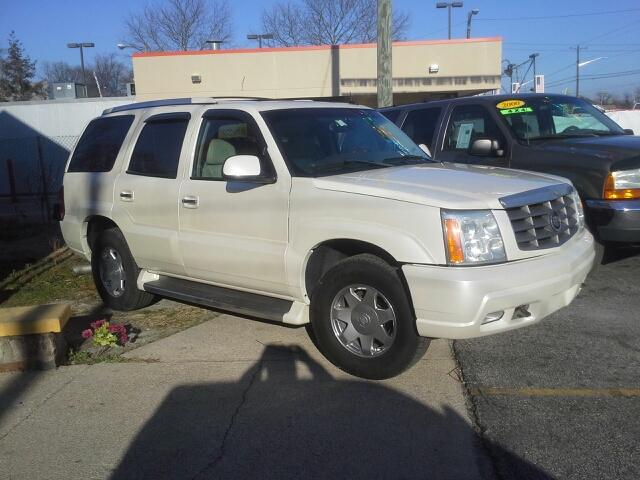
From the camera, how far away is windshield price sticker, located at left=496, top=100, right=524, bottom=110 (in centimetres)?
761

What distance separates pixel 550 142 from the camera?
718 centimetres

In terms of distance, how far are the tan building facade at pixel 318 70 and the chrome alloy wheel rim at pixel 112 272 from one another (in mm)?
17349

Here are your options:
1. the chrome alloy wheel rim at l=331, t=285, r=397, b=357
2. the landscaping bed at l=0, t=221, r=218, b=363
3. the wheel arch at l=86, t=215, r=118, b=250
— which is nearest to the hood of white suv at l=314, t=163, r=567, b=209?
the chrome alloy wheel rim at l=331, t=285, r=397, b=357

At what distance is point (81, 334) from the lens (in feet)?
19.9

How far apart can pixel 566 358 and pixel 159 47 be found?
1823 inches

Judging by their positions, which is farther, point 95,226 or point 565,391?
point 95,226

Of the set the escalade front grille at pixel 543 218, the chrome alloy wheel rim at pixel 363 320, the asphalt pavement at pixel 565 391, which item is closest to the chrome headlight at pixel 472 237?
the escalade front grille at pixel 543 218

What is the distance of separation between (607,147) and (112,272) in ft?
16.7

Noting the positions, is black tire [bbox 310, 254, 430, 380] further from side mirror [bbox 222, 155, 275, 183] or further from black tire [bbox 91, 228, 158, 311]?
→ black tire [bbox 91, 228, 158, 311]

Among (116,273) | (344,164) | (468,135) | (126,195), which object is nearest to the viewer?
(344,164)

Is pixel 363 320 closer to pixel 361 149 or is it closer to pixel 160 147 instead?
pixel 361 149

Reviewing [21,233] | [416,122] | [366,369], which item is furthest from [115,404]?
[21,233]

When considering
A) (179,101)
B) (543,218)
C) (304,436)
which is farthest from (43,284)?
(543,218)

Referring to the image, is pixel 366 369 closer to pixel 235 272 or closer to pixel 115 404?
pixel 235 272
